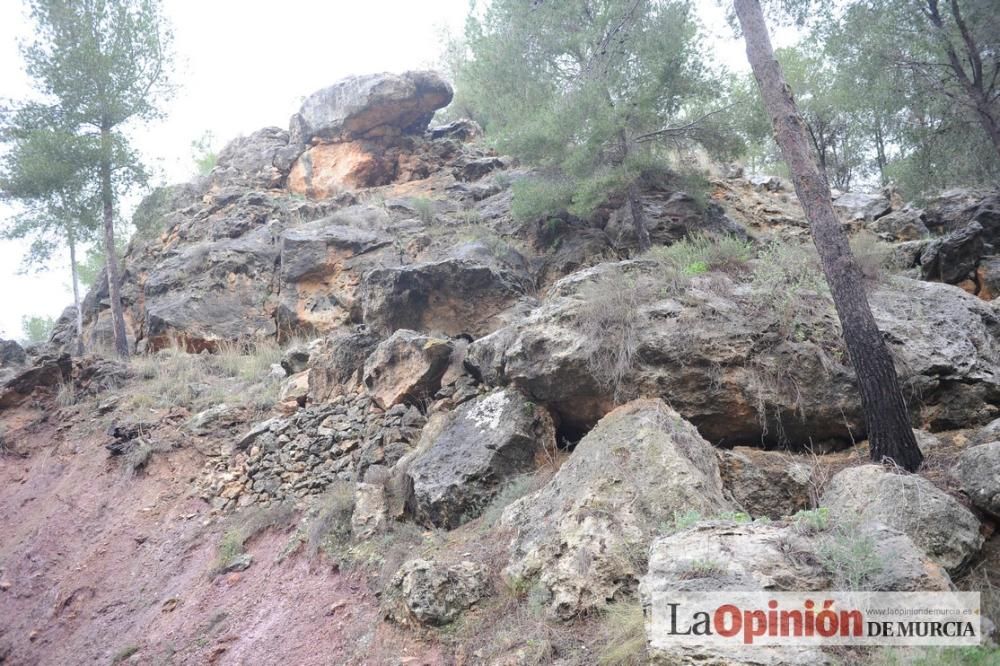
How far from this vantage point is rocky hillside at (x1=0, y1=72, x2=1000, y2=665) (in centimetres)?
446

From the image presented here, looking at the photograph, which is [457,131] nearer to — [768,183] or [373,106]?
[373,106]

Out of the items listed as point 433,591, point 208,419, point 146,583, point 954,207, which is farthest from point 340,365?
point 954,207

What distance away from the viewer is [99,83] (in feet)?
50.8

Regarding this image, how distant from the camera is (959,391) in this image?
628 centimetres

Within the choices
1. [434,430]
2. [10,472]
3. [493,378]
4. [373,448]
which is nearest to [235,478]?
[373,448]

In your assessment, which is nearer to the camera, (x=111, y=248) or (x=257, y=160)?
(x=111, y=248)

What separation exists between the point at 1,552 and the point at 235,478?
3.59 metres

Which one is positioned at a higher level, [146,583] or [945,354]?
[945,354]

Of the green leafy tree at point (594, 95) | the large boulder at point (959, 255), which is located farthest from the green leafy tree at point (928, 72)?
the green leafy tree at point (594, 95)

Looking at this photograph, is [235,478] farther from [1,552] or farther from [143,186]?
[143,186]

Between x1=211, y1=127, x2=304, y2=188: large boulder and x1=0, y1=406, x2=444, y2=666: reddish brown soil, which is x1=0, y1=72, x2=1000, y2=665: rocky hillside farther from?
x1=211, y1=127, x2=304, y2=188: large boulder
